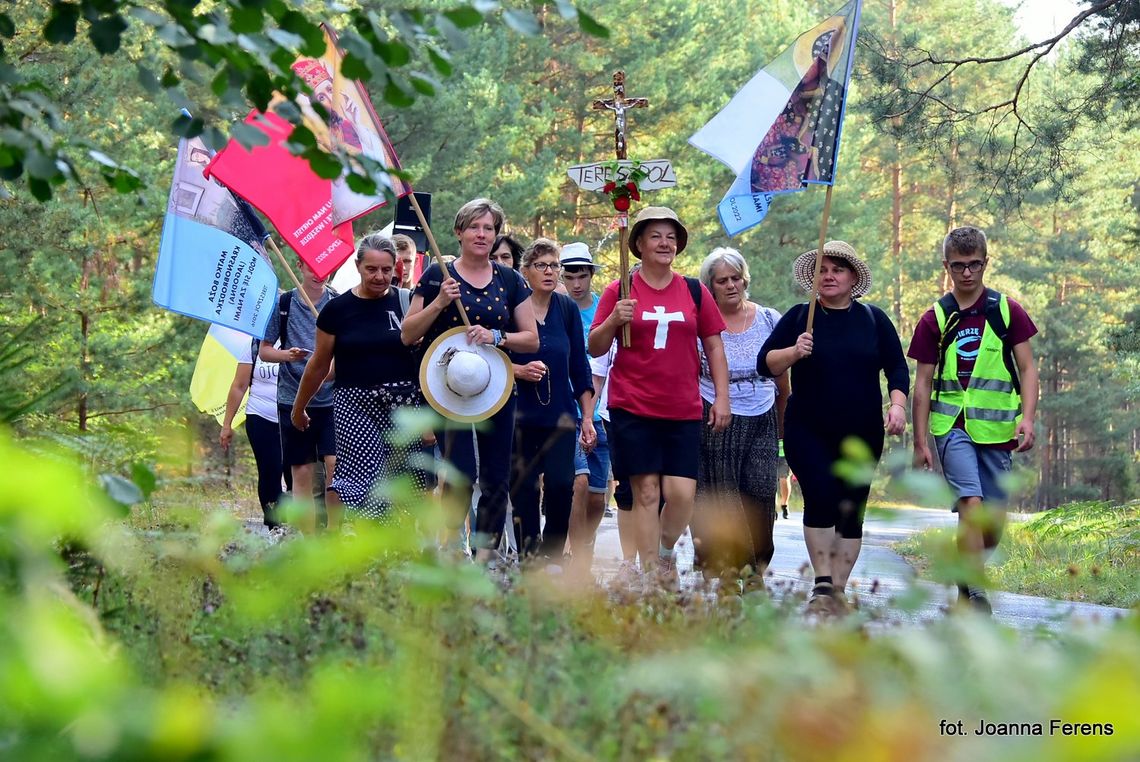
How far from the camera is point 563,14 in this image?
3.64 m

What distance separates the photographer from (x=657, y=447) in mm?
8508

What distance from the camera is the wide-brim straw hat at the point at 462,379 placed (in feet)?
27.5

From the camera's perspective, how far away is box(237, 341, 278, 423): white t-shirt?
1081cm

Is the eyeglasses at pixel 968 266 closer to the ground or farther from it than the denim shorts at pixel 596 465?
farther from it

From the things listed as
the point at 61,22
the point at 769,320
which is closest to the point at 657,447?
the point at 769,320

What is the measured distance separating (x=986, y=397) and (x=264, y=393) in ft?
16.6

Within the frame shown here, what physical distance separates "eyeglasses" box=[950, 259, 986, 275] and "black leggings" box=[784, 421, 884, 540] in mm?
967

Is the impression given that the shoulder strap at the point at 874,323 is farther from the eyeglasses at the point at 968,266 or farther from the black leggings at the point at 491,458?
the black leggings at the point at 491,458

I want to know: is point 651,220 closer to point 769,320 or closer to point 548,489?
point 769,320

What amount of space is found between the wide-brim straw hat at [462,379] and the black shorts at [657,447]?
73 cm

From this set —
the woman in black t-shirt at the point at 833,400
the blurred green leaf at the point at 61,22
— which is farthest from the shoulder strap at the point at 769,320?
the blurred green leaf at the point at 61,22

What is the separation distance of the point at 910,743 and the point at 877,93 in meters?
13.2

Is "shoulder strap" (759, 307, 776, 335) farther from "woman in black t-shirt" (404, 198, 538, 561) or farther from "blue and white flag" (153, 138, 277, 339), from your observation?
"blue and white flag" (153, 138, 277, 339)

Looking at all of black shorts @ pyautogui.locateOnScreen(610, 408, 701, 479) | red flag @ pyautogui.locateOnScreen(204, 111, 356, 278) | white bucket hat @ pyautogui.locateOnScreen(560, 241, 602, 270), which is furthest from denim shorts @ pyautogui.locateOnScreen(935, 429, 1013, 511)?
red flag @ pyautogui.locateOnScreen(204, 111, 356, 278)
